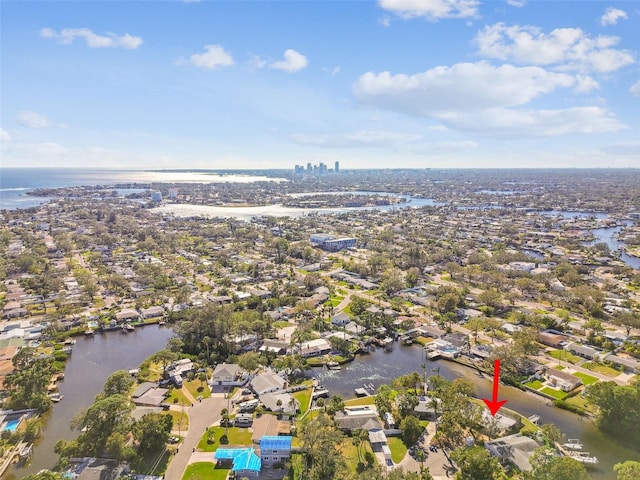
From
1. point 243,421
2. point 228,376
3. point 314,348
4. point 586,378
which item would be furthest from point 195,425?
point 586,378

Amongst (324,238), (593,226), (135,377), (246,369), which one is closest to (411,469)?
(246,369)

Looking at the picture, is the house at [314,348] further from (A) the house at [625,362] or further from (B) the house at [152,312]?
(A) the house at [625,362]

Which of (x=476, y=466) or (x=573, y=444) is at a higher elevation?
(x=476, y=466)

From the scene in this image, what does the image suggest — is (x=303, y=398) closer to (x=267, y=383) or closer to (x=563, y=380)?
(x=267, y=383)

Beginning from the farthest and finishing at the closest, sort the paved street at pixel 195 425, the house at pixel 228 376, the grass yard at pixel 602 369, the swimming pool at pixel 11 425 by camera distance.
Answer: the grass yard at pixel 602 369 < the house at pixel 228 376 < the swimming pool at pixel 11 425 < the paved street at pixel 195 425

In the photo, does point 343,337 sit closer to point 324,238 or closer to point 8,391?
point 8,391

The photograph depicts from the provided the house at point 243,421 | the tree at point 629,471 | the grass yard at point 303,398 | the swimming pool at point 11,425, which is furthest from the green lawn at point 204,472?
the tree at point 629,471
